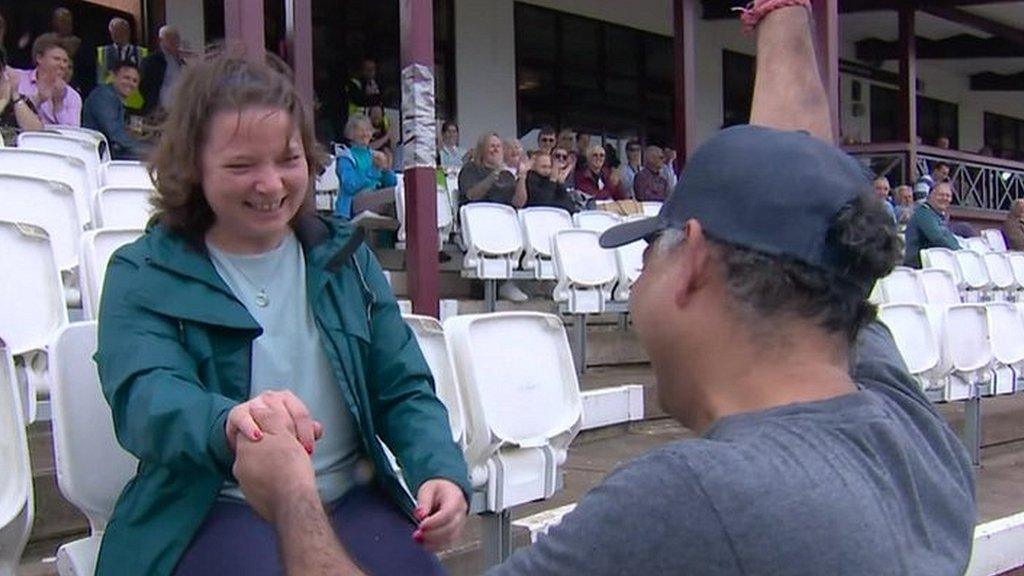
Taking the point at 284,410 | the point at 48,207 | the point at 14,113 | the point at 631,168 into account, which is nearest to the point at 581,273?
the point at 48,207

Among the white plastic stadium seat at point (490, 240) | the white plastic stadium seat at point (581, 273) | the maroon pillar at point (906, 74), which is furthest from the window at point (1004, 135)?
the white plastic stadium seat at point (581, 273)

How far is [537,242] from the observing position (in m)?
7.00

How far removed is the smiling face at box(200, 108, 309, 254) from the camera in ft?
6.29

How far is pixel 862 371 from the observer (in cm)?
133

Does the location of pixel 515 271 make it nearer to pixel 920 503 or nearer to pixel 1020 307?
pixel 1020 307

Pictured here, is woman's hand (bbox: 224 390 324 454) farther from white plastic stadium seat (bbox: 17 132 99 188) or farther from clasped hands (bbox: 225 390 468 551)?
white plastic stadium seat (bbox: 17 132 99 188)

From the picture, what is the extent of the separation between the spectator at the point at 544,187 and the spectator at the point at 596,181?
4.66ft

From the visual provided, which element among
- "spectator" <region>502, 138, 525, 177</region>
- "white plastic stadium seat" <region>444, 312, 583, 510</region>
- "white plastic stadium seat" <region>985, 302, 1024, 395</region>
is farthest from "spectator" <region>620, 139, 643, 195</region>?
"white plastic stadium seat" <region>444, 312, 583, 510</region>

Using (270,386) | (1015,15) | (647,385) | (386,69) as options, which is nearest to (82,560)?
(270,386)

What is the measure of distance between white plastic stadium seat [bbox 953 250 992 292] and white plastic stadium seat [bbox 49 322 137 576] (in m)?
7.81

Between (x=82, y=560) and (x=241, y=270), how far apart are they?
0.59 metres

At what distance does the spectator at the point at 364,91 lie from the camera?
411 inches

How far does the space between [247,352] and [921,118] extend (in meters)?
18.4

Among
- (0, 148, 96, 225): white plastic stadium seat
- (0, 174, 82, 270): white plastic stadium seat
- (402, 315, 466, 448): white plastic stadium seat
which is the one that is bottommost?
(402, 315, 466, 448): white plastic stadium seat
